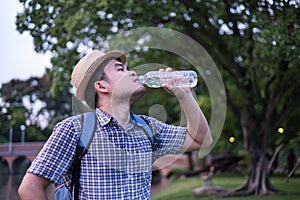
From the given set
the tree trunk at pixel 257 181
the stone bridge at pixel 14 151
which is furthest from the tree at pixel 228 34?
the stone bridge at pixel 14 151

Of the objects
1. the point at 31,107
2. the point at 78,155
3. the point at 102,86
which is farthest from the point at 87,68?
the point at 31,107

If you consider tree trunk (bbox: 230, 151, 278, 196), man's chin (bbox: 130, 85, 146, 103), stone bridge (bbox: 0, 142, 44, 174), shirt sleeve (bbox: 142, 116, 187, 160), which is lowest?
tree trunk (bbox: 230, 151, 278, 196)

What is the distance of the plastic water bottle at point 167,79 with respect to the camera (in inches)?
105

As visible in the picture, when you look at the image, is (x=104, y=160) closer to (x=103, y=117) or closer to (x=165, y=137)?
(x=103, y=117)

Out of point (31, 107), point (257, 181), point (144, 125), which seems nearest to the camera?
point (144, 125)

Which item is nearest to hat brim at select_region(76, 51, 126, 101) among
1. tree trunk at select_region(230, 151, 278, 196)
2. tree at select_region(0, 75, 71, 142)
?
tree at select_region(0, 75, 71, 142)

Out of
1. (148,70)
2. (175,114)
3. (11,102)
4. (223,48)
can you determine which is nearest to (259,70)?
(223,48)

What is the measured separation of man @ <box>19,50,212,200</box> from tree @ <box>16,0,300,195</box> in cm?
526

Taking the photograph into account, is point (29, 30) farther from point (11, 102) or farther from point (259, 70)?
point (259, 70)

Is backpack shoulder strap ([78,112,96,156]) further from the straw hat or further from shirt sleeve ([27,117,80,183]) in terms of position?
Answer: the straw hat

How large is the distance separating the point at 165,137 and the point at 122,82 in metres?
0.40

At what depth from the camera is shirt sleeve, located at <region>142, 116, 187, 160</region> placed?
2740 millimetres

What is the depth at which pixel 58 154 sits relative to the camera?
7.62ft

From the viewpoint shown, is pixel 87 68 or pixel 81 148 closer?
pixel 81 148
